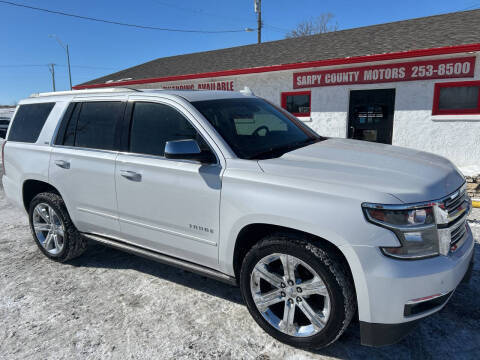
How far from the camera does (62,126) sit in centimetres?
393

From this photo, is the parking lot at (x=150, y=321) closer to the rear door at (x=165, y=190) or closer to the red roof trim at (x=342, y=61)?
the rear door at (x=165, y=190)

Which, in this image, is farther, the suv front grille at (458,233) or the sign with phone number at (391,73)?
the sign with phone number at (391,73)

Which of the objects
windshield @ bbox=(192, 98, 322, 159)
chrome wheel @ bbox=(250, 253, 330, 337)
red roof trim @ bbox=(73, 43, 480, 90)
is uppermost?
red roof trim @ bbox=(73, 43, 480, 90)

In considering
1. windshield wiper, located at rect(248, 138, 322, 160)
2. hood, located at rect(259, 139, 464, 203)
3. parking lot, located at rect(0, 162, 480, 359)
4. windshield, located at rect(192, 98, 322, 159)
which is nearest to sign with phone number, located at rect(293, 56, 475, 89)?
parking lot, located at rect(0, 162, 480, 359)

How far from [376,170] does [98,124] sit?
106 inches

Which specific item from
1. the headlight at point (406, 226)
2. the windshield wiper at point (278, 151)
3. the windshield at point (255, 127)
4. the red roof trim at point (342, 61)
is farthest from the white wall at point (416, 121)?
the headlight at point (406, 226)

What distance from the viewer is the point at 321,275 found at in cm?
233

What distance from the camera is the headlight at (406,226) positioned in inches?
82.7

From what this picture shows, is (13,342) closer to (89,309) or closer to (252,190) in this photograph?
(89,309)

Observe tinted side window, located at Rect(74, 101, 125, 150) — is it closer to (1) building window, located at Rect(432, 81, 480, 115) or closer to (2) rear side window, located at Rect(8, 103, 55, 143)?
(2) rear side window, located at Rect(8, 103, 55, 143)

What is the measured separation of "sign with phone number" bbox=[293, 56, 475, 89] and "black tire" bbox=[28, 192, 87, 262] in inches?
321

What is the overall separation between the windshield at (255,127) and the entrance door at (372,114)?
659cm

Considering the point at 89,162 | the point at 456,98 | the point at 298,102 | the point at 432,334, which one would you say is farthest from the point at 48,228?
the point at 456,98

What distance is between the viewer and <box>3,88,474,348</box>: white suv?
7.02 feet
